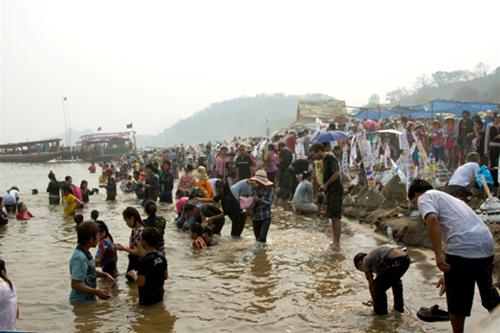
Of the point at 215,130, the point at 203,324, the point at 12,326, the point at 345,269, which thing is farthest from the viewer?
the point at 215,130

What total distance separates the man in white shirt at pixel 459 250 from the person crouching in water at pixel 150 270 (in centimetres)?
301

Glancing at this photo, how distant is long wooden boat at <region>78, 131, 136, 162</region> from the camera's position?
5859 centimetres

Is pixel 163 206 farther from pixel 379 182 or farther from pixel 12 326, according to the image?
pixel 12 326

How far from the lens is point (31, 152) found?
59.4m

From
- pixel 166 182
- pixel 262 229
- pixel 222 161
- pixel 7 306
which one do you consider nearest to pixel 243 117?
pixel 222 161

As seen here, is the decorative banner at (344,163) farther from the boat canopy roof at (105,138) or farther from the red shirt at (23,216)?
the boat canopy roof at (105,138)

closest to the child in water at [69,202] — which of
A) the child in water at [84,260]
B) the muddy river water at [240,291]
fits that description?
the muddy river water at [240,291]

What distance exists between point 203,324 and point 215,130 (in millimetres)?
170781

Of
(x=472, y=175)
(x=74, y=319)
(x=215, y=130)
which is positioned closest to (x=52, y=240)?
(x=74, y=319)

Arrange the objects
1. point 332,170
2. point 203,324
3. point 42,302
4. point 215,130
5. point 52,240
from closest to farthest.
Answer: point 203,324 → point 42,302 → point 332,170 → point 52,240 → point 215,130

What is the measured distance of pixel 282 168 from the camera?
52.4 ft

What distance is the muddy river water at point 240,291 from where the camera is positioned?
5.77 m

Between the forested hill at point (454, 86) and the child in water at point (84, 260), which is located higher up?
the forested hill at point (454, 86)

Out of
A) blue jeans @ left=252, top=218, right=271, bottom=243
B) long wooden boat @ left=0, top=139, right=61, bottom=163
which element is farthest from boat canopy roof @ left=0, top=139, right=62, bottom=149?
blue jeans @ left=252, top=218, right=271, bottom=243
